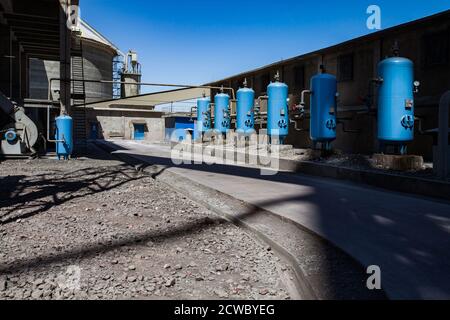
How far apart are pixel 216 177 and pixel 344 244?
5884 millimetres

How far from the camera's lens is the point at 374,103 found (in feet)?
42.7

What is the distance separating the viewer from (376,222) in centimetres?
488

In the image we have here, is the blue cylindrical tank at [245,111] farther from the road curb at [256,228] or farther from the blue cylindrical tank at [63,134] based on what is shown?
Answer: the road curb at [256,228]

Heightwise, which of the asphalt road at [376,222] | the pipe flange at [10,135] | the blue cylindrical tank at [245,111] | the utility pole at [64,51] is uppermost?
the utility pole at [64,51]

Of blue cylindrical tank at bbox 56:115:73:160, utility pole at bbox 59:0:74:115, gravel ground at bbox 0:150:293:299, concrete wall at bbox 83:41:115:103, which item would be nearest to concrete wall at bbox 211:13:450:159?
gravel ground at bbox 0:150:293:299

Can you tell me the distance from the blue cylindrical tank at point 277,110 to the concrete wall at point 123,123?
2398 cm

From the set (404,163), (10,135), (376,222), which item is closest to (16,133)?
(10,135)

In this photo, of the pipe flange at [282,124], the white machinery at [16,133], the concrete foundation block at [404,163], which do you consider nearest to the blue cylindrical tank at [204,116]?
the pipe flange at [282,124]

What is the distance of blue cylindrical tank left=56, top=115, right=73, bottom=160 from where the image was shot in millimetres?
13805

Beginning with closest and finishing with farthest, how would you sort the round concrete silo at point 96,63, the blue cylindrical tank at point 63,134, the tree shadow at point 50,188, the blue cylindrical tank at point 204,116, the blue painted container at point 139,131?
1. the tree shadow at point 50,188
2. the blue cylindrical tank at point 63,134
3. the blue cylindrical tank at point 204,116
4. the round concrete silo at point 96,63
5. the blue painted container at point 139,131

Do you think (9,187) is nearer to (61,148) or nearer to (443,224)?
(61,148)

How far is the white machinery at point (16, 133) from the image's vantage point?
13.4 meters
